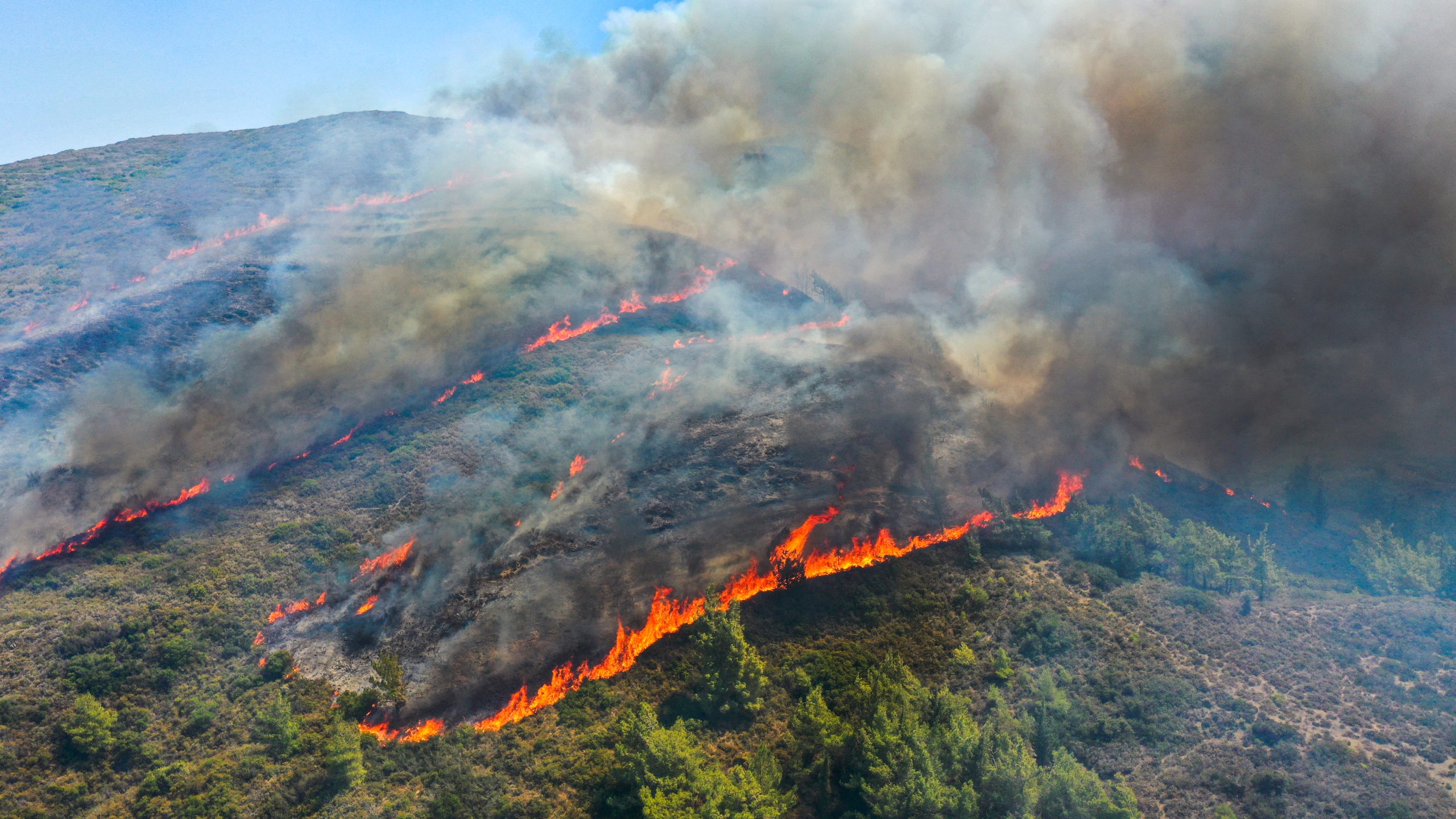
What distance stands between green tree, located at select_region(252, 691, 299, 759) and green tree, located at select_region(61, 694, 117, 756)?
293 inches

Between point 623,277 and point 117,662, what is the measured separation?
64.7 m

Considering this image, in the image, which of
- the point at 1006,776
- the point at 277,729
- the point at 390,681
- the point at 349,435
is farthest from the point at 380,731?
the point at 1006,776

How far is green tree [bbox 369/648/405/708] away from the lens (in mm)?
45219

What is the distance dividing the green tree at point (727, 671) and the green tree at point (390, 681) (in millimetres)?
19085

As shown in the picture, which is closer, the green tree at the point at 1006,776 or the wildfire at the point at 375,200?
the green tree at the point at 1006,776

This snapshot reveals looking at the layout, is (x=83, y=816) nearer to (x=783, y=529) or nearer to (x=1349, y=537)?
(x=783, y=529)

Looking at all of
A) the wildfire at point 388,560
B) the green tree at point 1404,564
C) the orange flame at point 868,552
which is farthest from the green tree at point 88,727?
the green tree at point 1404,564

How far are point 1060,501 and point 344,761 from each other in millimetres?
58519

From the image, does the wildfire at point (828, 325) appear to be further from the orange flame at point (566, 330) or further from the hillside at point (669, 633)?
the orange flame at point (566, 330)

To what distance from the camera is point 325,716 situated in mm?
45406

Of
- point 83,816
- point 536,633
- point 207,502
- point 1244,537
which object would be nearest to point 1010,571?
point 1244,537

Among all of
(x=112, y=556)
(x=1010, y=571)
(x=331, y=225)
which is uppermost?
(x=331, y=225)

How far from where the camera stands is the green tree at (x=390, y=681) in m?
45.2

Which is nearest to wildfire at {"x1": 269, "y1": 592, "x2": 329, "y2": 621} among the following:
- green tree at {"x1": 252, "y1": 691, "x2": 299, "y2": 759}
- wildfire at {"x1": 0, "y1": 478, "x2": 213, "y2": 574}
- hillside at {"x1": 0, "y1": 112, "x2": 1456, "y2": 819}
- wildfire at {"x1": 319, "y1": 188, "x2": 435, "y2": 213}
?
hillside at {"x1": 0, "y1": 112, "x2": 1456, "y2": 819}
